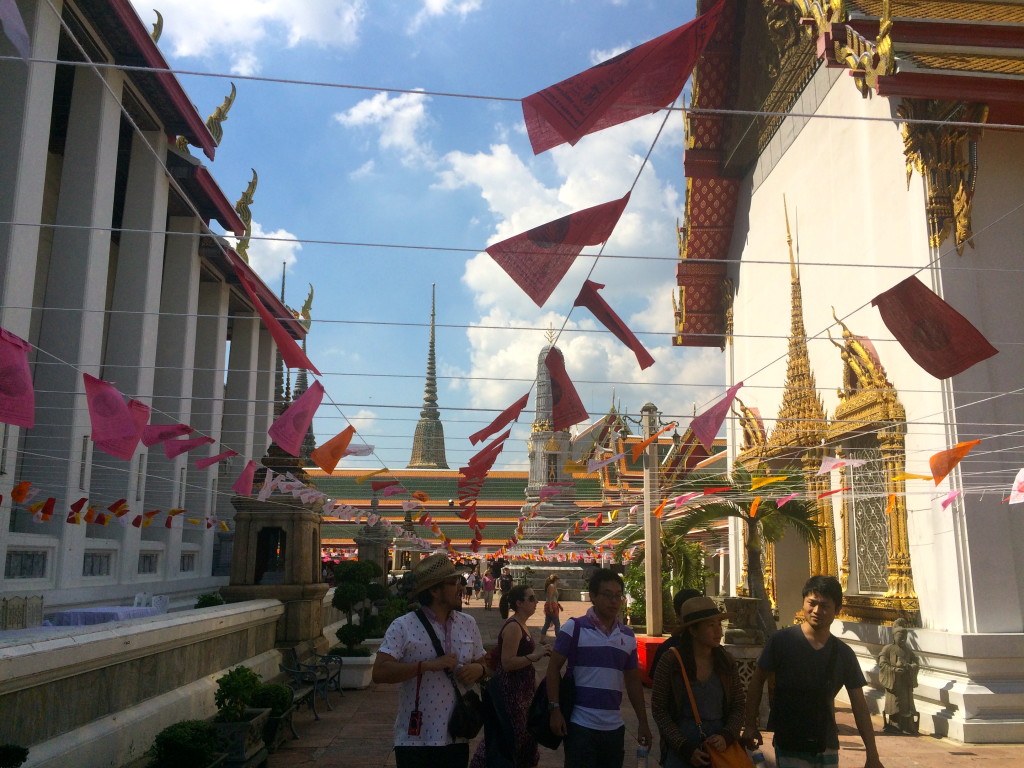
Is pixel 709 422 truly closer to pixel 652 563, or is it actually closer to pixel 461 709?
pixel 652 563

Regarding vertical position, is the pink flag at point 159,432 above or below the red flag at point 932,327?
below

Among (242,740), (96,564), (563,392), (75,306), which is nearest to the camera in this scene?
(242,740)

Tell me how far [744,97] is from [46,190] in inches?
587

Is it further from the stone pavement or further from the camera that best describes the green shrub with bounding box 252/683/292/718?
the camera

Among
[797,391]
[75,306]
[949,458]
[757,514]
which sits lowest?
[757,514]

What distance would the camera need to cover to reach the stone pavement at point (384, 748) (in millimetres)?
7457

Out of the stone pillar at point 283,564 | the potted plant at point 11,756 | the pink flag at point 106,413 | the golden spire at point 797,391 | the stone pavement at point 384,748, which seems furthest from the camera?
the golden spire at point 797,391

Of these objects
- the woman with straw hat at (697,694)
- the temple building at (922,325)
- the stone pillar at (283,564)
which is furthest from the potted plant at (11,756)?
the stone pillar at (283,564)

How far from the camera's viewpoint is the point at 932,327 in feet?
22.0

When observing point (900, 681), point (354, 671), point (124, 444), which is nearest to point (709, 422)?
point (900, 681)

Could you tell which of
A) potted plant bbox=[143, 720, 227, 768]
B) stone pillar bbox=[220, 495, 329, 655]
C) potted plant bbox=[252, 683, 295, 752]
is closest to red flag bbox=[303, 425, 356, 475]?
stone pillar bbox=[220, 495, 329, 655]

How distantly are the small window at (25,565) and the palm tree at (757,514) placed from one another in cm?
1037

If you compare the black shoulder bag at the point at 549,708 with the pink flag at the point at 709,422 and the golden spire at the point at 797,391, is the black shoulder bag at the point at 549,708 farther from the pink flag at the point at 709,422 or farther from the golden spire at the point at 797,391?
the golden spire at the point at 797,391

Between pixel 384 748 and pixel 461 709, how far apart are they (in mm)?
4423
